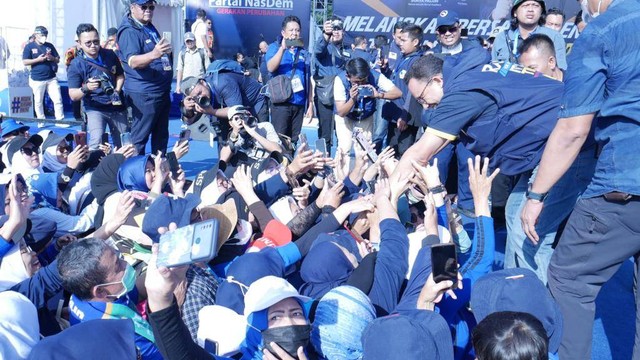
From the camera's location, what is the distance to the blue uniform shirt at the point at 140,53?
507 centimetres

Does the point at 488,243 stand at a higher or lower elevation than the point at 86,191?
higher

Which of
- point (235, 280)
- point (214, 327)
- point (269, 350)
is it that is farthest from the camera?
point (235, 280)

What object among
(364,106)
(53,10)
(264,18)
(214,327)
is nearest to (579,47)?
(214,327)

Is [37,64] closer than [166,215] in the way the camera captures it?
No

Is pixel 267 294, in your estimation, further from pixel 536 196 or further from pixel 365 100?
pixel 365 100

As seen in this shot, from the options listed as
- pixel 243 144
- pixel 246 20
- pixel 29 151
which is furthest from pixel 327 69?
pixel 246 20

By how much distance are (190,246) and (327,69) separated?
20.6ft

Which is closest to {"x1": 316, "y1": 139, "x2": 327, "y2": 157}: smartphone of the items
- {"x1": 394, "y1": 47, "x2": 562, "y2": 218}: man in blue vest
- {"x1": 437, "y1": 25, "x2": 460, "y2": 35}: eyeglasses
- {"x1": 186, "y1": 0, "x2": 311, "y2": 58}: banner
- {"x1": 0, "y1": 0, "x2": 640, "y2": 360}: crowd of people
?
{"x1": 0, "y1": 0, "x2": 640, "y2": 360}: crowd of people

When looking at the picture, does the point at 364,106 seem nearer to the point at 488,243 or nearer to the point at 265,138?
the point at 265,138

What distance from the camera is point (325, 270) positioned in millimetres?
2496

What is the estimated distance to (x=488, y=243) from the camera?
2.55 metres

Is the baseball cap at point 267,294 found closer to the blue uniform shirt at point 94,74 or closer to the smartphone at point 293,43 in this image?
the blue uniform shirt at point 94,74

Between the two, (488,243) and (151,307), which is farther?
(488,243)

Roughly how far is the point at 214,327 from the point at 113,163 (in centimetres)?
223
